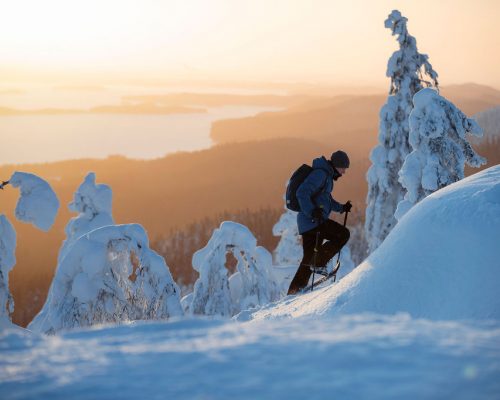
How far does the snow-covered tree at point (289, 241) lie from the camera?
28375mm

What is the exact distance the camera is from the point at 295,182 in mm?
7824

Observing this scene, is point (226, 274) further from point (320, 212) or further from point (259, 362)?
point (259, 362)

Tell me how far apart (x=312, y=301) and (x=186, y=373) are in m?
3.98

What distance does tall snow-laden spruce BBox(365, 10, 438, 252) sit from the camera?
1977 centimetres

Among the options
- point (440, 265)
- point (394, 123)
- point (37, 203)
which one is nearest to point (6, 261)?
point (37, 203)

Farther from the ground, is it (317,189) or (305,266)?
(317,189)

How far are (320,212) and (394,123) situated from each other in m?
13.9

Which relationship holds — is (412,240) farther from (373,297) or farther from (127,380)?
(127,380)

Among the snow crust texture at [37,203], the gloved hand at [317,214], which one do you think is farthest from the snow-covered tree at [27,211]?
the gloved hand at [317,214]

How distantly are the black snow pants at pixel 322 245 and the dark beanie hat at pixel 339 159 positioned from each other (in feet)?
3.37

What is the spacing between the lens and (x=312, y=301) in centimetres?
606

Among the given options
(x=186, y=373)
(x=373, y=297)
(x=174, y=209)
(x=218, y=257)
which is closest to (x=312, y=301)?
(x=373, y=297)

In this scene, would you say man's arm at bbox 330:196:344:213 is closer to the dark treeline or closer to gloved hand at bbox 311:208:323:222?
gloved hand at bbox 311:208:323:222

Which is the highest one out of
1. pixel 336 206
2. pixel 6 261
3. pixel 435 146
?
pixel 435 146
